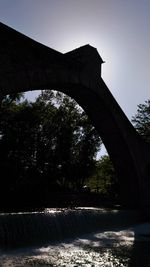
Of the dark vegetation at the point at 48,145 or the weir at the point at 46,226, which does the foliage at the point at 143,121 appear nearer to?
the dark vegetation at the point at 48,145

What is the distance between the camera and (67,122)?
40281mm

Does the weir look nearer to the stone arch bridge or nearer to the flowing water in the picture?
the flowing water

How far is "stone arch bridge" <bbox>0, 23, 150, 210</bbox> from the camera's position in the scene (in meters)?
13.8

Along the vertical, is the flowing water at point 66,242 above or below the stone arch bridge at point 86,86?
below

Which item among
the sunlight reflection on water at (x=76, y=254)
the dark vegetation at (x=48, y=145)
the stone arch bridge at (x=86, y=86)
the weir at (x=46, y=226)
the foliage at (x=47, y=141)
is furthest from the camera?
the foliage at (x=47, y=141)

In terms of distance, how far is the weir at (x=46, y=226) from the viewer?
12.2 metres

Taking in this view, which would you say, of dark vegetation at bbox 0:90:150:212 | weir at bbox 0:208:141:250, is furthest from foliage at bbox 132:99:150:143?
weir at bbox 0:208:141:250

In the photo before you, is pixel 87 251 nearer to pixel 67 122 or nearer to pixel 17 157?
pixel 17 157

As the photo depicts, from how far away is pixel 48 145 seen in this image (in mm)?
38531

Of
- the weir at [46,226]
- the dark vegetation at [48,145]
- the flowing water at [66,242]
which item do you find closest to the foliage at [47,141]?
the dark vegetation at [48,145]

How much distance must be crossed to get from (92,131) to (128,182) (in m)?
17.7

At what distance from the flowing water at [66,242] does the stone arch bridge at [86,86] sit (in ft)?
15.1

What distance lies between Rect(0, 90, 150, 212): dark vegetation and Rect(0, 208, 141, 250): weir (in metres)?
9.90

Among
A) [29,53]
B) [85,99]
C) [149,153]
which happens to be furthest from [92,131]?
[29,53]
